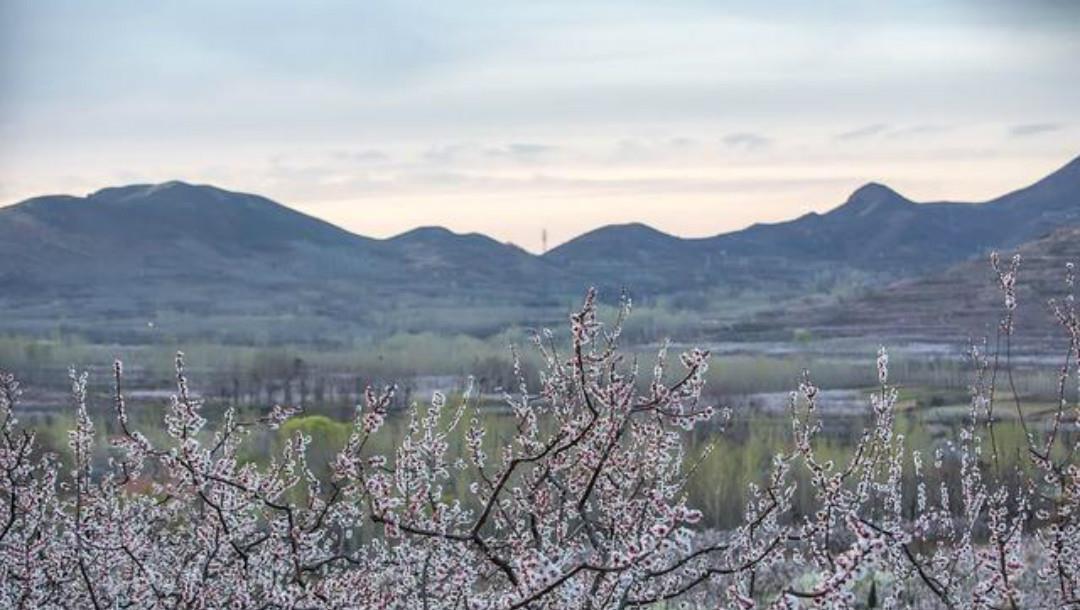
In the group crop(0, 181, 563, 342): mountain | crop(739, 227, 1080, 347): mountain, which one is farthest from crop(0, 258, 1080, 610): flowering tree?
crop(0, 181, 563, 342): mountain

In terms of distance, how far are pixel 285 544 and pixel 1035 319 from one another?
66.8 metres

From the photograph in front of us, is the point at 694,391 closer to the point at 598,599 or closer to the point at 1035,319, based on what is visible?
the point at 598,599

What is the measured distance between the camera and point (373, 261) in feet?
445

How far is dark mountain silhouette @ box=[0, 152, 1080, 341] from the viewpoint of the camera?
108 metres

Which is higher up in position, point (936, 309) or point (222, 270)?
point (222, 270)

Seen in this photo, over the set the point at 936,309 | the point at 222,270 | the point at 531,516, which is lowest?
the point at 936,309

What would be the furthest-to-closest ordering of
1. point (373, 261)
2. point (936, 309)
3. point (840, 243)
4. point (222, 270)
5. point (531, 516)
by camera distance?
point (840, 243)
point (373, 261)
point (222, 270)
point (936, 309)
point (531, 516)

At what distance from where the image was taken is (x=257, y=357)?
71.8m

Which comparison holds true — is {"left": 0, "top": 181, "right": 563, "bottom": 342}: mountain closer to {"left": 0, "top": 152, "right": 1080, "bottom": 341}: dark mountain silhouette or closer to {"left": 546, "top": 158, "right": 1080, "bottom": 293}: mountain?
{"left": 0, "top": 152, "right": 1080, "bottom": 341}: dark mountain silhouette

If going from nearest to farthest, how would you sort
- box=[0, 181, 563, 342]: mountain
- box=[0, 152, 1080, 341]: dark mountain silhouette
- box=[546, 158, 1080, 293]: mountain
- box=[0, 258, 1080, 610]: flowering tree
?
box=[0, 258, 1080, 610]: flowering tree, box=[0, 181, 563, 342]: mountain, box=[0, 152, 1080, 341]: dark mountain silhouette, box=[546, 158, 1080, 293]: mountain

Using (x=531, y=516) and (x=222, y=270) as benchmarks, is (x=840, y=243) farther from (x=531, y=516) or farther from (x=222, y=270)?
(x=531, y=516)

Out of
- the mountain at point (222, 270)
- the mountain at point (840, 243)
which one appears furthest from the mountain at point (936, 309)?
the mountain at point (840, 243)

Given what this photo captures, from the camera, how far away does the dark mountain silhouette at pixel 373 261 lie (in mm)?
107750

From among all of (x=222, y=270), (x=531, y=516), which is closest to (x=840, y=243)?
(x=222, y=270)
